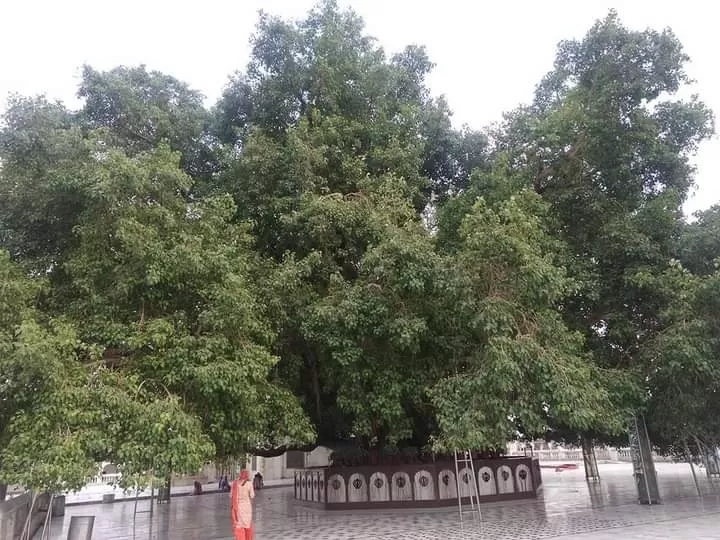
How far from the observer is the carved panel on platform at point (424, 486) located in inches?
719

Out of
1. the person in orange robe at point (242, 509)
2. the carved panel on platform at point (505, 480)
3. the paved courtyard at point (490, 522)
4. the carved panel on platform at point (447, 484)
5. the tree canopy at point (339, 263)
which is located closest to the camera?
the person in orange robe at point (242, 509)

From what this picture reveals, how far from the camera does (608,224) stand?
16562 mm

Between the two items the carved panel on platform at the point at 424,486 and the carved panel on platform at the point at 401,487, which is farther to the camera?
the carved panel on platform at the point at 401,487

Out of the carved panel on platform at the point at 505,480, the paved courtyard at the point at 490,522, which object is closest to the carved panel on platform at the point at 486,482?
the carved panel on platform at the point at 505,480

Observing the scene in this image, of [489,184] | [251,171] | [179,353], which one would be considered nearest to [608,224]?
[489,184]

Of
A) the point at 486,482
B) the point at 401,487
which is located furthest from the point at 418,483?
the point at 486,482

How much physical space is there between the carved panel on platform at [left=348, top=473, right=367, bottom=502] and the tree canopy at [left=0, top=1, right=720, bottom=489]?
1.31 m

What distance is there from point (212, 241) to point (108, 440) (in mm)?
5341

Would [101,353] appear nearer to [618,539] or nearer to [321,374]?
[321,374]

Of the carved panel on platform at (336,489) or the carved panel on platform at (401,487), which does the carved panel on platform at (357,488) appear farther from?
the carved panel on platform at (401,487)

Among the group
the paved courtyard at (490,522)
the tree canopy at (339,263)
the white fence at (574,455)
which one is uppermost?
the tree canopy at (339,263)

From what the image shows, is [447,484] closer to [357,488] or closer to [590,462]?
[357,488]

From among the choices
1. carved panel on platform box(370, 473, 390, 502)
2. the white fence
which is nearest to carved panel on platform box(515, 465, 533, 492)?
carved panel on platform box(370, 473, 390, 502)

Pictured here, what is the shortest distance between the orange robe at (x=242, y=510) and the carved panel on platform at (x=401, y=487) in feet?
29.1
